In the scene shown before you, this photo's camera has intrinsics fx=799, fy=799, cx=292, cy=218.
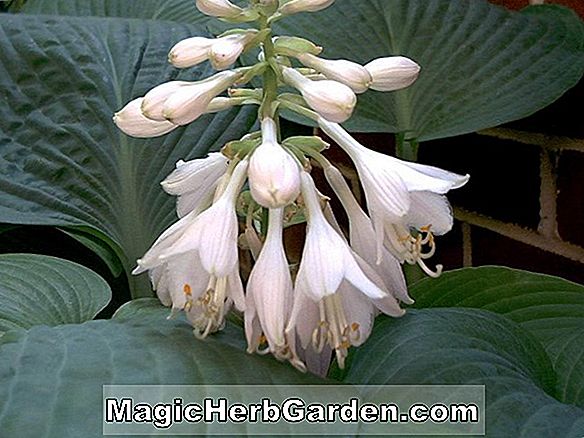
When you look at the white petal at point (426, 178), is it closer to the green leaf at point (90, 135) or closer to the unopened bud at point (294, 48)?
the unopened bud at point (294, 48)

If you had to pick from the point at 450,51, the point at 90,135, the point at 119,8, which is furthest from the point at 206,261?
the point at 119,8

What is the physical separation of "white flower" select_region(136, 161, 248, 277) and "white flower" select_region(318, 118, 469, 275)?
67mm

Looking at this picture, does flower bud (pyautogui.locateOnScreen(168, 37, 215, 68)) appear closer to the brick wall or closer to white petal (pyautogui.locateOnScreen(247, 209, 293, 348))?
white petal (pyautogui.locateOnScreen(247, 209, 293, 348))

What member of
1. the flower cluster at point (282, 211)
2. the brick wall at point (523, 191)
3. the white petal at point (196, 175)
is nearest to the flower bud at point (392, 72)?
the flower cluster at point (282, 211)

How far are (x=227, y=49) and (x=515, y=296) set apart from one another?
12.1 inches

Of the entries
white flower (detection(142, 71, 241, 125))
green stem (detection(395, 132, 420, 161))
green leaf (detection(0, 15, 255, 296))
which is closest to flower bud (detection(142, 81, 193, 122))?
white flower (detection(142, 71, 241, 125))

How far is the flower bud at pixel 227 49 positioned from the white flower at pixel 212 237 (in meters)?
0.06

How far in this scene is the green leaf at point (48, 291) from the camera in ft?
1.79

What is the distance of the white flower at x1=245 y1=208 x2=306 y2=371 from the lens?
1.33 ft

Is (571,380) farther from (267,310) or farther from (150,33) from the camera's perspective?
(150,33)

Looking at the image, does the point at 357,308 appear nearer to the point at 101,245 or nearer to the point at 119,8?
the point at 101,245

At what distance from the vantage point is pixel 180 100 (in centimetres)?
43

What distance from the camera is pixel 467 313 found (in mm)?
523

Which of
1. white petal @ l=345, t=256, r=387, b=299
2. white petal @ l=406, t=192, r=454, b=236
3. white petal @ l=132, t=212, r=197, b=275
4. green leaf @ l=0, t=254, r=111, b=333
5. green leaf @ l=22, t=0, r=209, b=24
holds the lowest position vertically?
green leaf @ l=0, t=254, r=111, b=333
